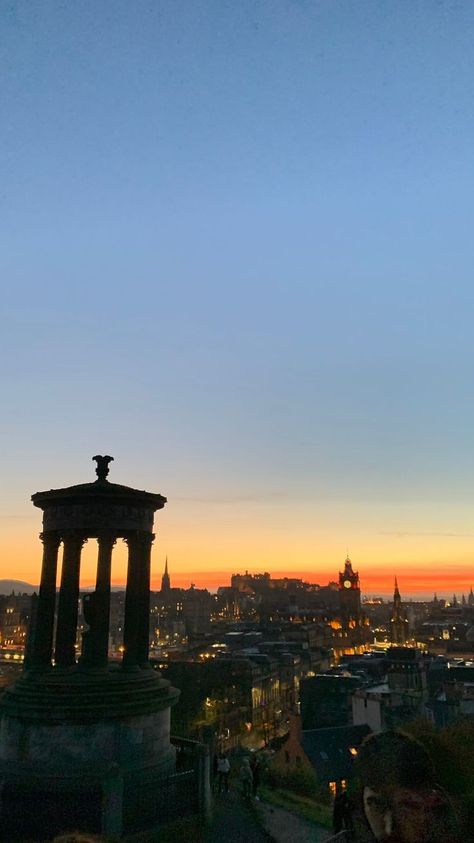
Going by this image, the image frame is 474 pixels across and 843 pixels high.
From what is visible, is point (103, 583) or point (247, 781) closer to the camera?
point (247, 781)

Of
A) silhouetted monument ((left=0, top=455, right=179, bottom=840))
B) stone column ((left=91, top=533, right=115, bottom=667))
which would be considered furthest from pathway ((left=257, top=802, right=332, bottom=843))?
stone column ((left=91, top=533, right=115, bottom=667))

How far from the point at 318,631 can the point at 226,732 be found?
88.9 meters

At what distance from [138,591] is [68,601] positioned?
2547 millimetres

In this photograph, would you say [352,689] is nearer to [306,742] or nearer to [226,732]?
[226,732]

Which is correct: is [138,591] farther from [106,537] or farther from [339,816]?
[339,816]

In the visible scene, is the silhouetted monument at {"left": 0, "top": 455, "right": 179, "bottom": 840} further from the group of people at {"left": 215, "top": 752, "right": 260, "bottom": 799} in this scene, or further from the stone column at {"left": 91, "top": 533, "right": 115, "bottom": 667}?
the group of people at {"left": 215, "top": 752, "right": 260, "bottom": 799}

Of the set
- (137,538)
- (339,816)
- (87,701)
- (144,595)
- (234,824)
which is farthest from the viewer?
(144,595)

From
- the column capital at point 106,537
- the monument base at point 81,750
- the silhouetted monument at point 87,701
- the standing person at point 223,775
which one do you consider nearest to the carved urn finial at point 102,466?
the silhouetted monument at point 87,701

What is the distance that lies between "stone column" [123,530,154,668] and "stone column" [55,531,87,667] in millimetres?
1882

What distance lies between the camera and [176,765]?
2016 centimetres

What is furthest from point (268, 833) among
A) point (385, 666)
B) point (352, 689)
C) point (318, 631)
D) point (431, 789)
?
point (318, 631)

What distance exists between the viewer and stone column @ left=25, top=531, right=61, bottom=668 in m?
20.8

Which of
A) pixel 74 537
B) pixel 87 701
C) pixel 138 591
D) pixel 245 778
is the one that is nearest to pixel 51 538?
pixel 74 537

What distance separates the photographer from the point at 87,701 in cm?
1820
